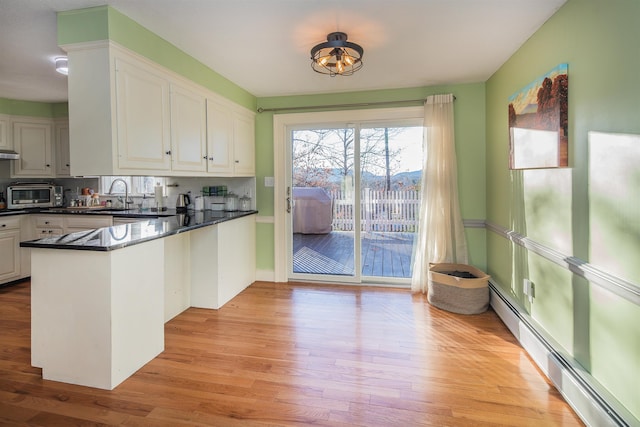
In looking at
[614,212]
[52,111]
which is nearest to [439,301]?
[614,212]

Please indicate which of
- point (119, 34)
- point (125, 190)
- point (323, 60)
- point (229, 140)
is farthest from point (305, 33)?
point (125, 190)

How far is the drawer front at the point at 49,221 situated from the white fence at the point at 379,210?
10.9 feet

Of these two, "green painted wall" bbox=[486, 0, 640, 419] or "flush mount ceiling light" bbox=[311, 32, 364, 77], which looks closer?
"green painted wall" bbox=[486, 0, 640, 419]

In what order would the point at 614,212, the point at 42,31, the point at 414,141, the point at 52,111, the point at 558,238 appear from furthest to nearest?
the point at 52,111 → the point at 414,141 → the point at 42,31 → the point at 558,238 → the point at 614,212

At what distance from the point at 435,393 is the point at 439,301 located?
4.73 ft

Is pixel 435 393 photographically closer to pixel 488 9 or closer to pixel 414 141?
pixel 488 9

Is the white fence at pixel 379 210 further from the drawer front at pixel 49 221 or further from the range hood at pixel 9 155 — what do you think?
the range hood at pixel 9 155

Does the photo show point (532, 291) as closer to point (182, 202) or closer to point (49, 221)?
point (182, 202)

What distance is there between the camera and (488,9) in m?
2.20

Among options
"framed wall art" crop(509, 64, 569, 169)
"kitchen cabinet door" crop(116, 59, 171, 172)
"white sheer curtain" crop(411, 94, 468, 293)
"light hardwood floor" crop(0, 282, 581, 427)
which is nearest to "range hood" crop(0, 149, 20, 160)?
"light hardwood floor" crop(0, 282, 581, 427)

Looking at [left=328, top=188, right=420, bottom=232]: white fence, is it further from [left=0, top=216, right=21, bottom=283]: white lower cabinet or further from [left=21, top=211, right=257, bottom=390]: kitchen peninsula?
[left=0, top=216, right=21, bottom=283]: white lower cabinet

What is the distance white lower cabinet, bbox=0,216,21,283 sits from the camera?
13.0 ft

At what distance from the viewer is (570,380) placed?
1847 millimetres

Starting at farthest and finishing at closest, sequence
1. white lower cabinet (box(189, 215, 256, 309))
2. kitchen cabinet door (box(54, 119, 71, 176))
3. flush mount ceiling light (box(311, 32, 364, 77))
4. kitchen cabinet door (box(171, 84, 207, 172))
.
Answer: kitchen cabinet door (box(54, 119, 71, 176)) → white lower cabinet (box(189, 215, 256, 309)) → kitchen cabinet door (box(171, 84, 207, 172)) → flush mount ceiling light (box(311, 32, 364, 77))
